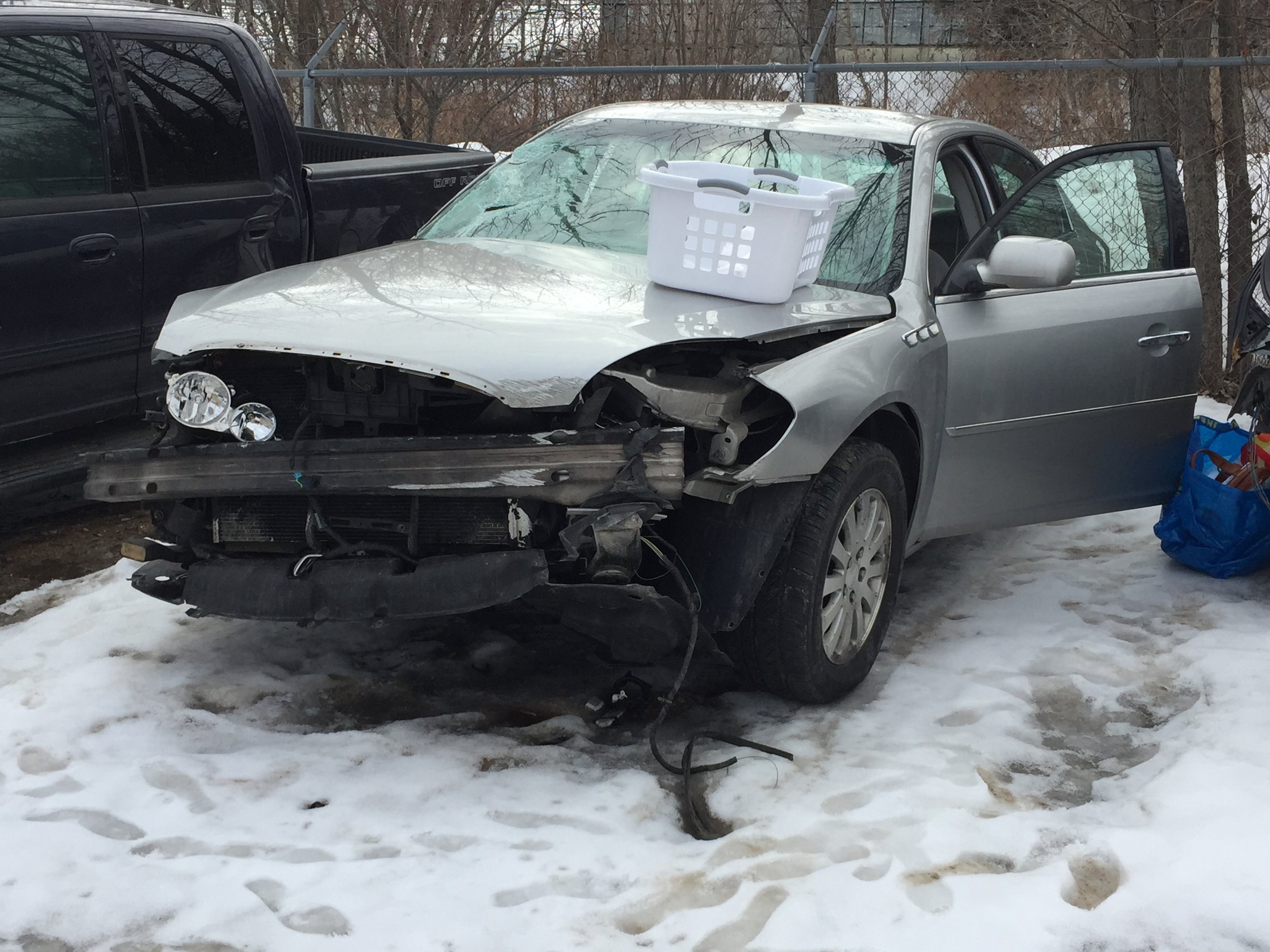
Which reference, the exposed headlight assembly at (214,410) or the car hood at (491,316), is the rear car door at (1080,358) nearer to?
the car hood at (491,316)

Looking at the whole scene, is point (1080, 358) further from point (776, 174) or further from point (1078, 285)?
point (776, 174)

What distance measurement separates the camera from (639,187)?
4.55 metres

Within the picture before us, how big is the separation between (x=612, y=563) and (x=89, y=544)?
9.33 ft

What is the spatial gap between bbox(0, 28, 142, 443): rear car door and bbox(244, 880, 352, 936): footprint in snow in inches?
102

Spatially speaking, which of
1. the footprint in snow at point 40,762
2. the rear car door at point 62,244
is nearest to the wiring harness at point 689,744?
the footprint in snow at point 40,762

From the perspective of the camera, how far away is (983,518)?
181 inches

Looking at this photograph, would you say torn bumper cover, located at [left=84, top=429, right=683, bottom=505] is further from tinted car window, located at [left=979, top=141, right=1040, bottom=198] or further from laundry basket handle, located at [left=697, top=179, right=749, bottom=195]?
tinted car window, located at [left=979, top=141, right=1040, bottom=198]

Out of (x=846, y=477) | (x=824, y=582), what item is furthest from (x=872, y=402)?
(x=824, y=582)

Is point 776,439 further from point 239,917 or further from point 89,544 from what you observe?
point 89,544

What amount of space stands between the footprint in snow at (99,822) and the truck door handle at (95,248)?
2446 mm

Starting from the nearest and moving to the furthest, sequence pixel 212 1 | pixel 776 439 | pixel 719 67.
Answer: pixel 776 439 < pixel 719 67 < pixel 212 1

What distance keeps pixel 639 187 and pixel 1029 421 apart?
1.56 metres

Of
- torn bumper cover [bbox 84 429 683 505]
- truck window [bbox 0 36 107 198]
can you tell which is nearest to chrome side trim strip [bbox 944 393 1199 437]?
torn bumper cover [bbox 84 429 683 505]

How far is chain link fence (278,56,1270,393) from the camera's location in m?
7.56
